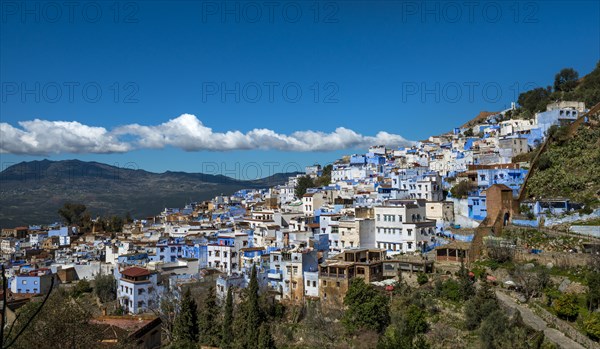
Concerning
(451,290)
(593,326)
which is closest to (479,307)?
(451,290)

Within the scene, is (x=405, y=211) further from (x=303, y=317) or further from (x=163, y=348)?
(x=163, y=348)

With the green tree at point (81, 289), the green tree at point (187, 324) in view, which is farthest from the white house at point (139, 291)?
the green tree at point (187, 324)

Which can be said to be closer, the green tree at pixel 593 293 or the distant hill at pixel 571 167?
the green tree at pixel 593 293

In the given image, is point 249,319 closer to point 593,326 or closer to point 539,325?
point 539,325

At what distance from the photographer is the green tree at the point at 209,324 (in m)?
25.8

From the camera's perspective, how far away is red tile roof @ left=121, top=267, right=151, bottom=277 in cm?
3166

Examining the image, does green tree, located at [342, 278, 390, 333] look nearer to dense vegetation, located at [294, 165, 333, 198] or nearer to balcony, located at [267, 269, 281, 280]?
balcony, located at [267, 269, 281, 280]

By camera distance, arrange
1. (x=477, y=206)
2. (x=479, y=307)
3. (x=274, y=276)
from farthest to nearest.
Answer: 1. (x=477, y=206)
2. (x=274, y=276)
3. (x=479, y=307)

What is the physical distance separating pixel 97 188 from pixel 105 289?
118278 mm

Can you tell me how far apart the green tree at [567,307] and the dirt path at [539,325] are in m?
0.74

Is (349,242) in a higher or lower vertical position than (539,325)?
higher

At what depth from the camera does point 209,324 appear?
26406mm

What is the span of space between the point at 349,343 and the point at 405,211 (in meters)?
9.95

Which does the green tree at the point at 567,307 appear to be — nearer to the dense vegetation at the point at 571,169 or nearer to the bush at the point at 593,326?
the bush at the point at 593,326
